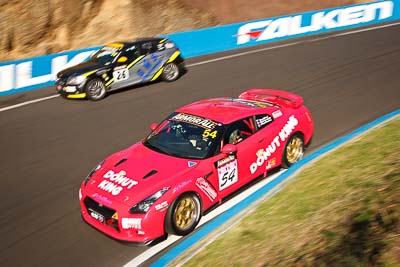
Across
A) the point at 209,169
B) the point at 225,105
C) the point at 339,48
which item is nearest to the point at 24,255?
the point at 209,169

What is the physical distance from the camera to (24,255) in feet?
22.8

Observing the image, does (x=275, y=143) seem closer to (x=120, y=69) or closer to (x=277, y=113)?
(x=277, y=113)

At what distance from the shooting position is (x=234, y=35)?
1962 centimetres

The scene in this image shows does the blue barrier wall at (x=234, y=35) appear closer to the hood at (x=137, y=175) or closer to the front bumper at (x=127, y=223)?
the hood at (x=137, y=175)

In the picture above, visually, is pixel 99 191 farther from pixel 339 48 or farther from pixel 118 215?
pixel 339 48

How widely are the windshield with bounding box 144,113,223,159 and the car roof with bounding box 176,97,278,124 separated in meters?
0.17

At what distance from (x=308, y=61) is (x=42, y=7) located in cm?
1056

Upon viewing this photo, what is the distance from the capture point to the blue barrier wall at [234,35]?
604 inches

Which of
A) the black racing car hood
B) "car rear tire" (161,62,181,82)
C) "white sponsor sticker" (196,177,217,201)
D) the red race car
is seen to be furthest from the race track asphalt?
"white sponsor sticker" (196,177,217,201)

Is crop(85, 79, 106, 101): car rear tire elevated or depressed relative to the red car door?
depressed

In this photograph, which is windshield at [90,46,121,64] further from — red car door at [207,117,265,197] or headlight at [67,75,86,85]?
red car door at [207,117,265,197]

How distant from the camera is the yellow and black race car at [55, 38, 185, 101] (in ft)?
45.4

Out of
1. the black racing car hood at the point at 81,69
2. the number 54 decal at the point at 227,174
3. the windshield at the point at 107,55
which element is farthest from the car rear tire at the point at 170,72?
the number 54 decal at the point at 227,174

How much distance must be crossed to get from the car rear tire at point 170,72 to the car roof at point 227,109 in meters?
6.39
